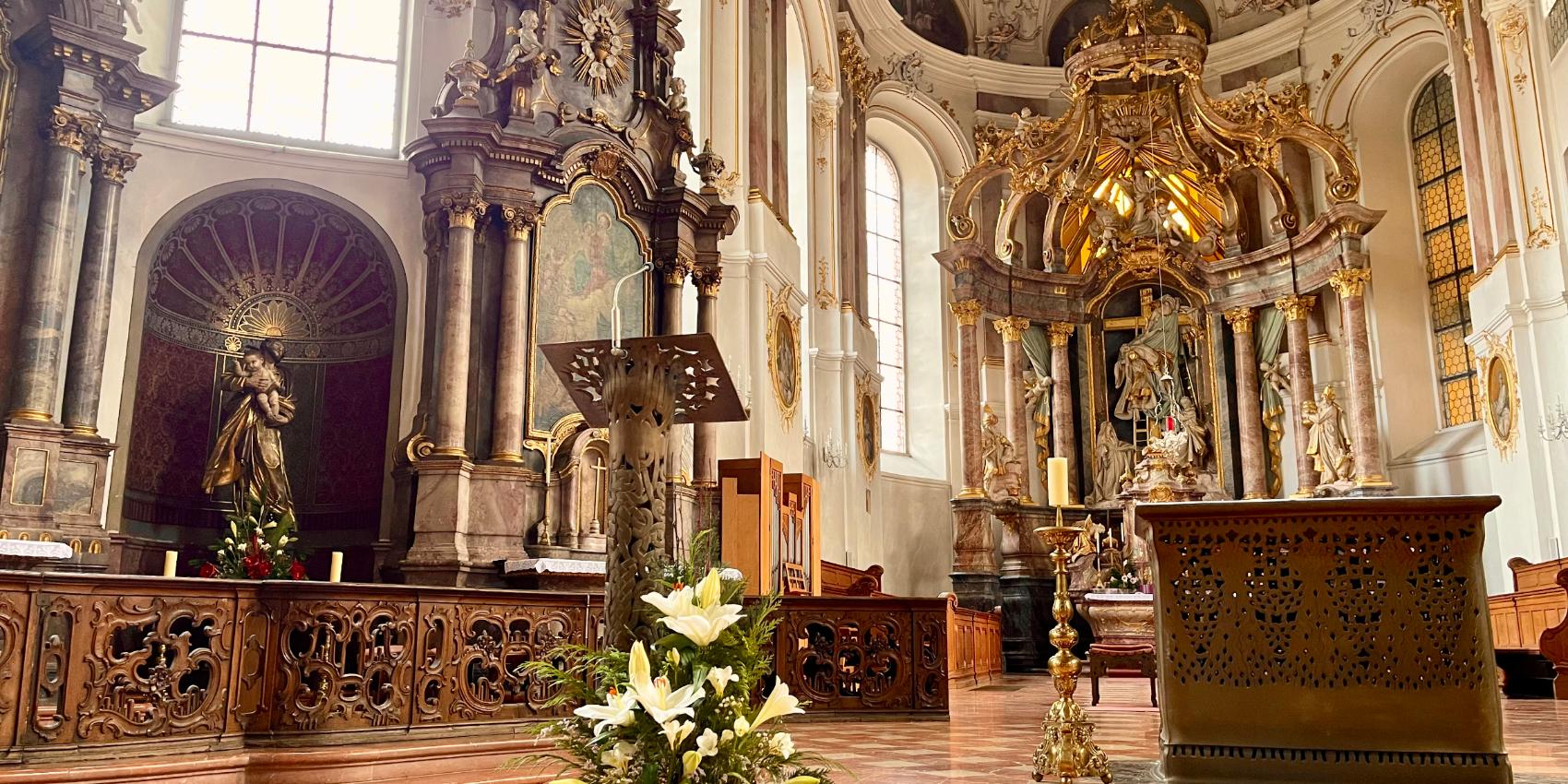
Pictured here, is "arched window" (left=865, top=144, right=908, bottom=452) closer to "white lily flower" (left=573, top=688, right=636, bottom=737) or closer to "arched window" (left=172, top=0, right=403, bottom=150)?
"arched window" (left=172, top=0, right=403, bottom=150)

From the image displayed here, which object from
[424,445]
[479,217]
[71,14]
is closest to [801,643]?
[424,445]

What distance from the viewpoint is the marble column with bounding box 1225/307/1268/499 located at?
735 inches

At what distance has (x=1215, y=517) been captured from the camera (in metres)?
4.07

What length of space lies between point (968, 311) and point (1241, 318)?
447 cm

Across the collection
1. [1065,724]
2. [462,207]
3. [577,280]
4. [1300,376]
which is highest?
[1300,376]

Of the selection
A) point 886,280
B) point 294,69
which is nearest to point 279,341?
point 294,69

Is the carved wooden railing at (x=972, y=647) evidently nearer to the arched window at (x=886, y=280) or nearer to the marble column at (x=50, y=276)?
the arched window at (x=886, y=280)

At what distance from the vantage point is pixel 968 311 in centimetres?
1920

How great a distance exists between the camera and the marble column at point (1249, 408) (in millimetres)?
18672

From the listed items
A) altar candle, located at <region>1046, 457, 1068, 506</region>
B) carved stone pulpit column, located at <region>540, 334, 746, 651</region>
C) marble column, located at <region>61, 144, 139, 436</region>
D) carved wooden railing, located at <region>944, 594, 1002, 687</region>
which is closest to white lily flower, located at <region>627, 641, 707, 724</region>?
carved stone pulpit column, located at <region>540, 334, 746, 651</region>

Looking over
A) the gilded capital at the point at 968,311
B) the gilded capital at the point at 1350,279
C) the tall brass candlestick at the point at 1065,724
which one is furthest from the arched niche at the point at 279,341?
the gilded capital at the point at 1350,279

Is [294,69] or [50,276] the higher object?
[294,69]

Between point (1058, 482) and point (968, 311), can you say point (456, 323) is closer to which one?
point (1058, 482)

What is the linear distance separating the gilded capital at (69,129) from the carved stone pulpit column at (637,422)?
6.15 m
